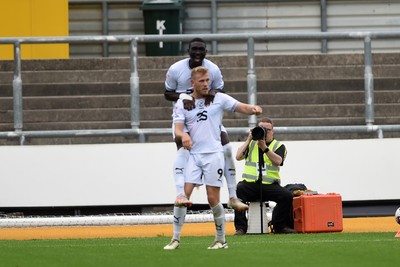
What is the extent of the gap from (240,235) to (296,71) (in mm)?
4351

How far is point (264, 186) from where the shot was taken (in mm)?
18609

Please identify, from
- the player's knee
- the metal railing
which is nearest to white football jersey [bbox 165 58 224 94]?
the player's knee

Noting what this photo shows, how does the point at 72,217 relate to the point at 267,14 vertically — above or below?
below

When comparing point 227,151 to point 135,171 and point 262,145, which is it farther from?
point 135,171

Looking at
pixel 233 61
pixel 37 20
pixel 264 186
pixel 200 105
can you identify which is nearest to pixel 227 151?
pixel 200 105

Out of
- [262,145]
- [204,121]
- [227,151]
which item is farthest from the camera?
[262,145]

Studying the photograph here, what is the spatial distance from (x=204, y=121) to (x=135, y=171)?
6.75 metres

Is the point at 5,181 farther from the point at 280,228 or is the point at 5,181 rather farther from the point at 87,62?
the point at 280,228

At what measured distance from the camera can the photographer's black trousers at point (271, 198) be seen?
61.0 ft

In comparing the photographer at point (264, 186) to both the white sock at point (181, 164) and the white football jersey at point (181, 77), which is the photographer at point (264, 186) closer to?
the white football jersey at point (181, 77)

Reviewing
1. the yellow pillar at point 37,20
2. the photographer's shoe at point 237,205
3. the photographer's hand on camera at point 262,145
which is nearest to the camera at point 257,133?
the photographer's hand on camera at point 262,145

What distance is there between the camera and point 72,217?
67.2 ft

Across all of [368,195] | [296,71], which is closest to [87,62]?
[296,71]

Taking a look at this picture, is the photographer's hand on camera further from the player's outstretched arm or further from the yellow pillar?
the yellow pillar
